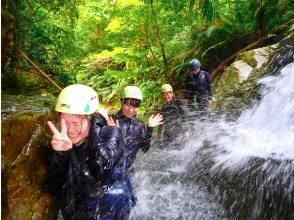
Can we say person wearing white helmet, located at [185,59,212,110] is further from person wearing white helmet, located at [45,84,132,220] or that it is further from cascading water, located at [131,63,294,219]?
person wearing white helmet, located at [45,84,132,220]

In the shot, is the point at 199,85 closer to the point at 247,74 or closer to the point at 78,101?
the point at 247,74

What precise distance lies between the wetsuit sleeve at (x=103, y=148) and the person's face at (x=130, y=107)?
181 centimetres

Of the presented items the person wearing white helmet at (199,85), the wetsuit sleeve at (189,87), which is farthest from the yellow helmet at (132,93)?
the wetsuit sleeve at (189,87)

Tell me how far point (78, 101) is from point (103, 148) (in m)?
0.39

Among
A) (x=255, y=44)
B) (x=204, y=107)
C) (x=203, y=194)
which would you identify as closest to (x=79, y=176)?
(x=203, y=194)

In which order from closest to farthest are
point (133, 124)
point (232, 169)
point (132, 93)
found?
point (132, 93) < point (133, 124) < point (232, 169)

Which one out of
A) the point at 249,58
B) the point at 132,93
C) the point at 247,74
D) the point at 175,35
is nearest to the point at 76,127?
the point at 132,93

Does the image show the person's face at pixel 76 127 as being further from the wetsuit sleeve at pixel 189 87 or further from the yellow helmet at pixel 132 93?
the wetsuit sleeve at pixel 189 87

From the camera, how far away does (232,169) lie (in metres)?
5.18

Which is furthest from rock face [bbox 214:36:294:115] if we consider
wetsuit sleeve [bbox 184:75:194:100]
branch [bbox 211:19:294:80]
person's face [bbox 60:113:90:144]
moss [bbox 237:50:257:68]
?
person's face [bbox 60:113:90:144]

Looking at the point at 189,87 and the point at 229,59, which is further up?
the point at 229,59

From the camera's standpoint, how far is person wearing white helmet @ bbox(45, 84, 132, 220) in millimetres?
2596

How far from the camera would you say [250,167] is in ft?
16.1

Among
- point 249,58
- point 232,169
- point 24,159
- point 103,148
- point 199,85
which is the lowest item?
point 232,169
